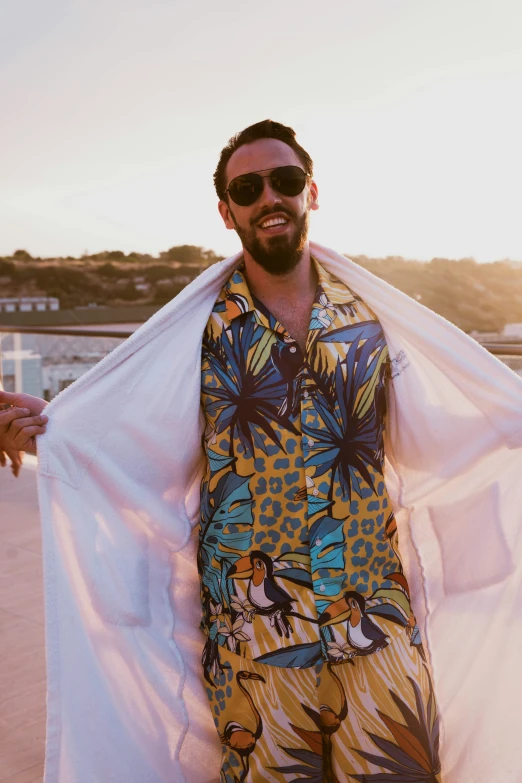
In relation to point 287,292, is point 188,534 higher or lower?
lower

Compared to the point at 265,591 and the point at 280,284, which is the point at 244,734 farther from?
the point at 280,284

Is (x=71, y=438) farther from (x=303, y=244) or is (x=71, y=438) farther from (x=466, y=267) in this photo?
(x=466, y=267)

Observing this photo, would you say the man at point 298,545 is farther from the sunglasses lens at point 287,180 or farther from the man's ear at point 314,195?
the man's ear at point 314,195

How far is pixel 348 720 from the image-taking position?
1.67 metres

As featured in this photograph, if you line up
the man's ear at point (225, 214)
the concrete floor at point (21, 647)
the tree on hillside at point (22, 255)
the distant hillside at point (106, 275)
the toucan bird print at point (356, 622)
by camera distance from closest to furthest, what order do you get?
the toucan bird print at point (356, 622), the man's ear at point (225, 214), the concrete floor at point (21, 647), the distant hillside at point (106, 275), the tree on hillside at point (22, 255)

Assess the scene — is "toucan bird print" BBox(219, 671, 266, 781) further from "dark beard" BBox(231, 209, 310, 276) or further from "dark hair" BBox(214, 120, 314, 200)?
"dark hair" BBox(214, 120, 314, 200)

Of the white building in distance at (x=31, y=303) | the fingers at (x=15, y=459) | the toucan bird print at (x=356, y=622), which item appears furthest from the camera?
the white building in distance at (x=31, y=303)

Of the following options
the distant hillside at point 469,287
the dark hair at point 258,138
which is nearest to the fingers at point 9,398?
the dark hair at point 258,138

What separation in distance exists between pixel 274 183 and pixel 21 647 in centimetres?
224

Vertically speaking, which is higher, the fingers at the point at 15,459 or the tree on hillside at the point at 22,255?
the tree on hillside at the point at 22,255

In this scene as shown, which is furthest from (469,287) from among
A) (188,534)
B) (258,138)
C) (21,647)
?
(188,534)

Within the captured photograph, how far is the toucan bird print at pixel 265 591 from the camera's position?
167 cm

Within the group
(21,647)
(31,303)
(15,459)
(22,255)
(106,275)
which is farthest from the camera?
(106,275)

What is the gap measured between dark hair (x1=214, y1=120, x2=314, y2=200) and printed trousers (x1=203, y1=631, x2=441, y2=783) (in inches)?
44.9
